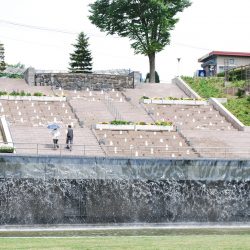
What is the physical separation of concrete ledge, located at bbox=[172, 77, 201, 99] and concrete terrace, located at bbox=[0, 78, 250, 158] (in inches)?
36.1

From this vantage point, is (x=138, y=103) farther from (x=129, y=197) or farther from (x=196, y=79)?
(x=129, y=197)

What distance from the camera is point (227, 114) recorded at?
50500 millimetres

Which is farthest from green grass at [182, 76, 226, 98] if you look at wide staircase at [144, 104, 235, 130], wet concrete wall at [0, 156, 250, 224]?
wet concrete wall at [0, 156, 250, 224]

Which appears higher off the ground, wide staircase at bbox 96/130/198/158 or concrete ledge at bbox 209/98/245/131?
concrete ledge at bbox 209/98/245/131

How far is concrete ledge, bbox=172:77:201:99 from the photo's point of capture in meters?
57.7

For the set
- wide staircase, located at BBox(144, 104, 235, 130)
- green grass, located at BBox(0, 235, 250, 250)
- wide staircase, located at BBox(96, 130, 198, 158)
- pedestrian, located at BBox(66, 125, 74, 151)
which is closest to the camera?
green grass, located at BBox(0, 235, 250, 250)

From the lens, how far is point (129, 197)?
3372 cm

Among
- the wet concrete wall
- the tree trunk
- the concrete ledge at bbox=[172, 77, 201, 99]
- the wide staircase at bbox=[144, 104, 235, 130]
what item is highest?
the tree trunk

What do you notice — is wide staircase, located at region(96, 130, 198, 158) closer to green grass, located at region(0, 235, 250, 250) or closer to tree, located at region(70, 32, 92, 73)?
green grass, located at region(0, 235, 250, 250)

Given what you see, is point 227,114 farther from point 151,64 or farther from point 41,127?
point 151,64

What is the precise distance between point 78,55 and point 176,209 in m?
51.8

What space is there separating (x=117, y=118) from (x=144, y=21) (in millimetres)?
22793

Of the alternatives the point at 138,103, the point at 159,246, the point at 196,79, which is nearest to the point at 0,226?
the point at 159,246

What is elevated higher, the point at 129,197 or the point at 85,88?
the point at 85,88
